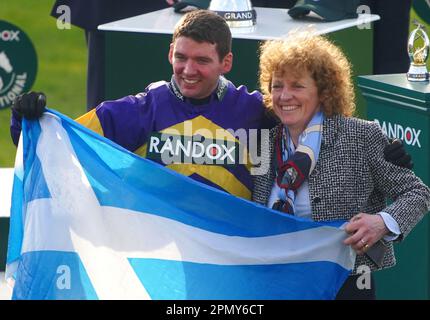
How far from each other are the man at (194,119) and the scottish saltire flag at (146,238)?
15cm

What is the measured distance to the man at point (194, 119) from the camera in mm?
5730

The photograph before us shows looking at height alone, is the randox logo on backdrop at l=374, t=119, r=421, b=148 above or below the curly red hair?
below

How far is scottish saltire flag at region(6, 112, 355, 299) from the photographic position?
556cm

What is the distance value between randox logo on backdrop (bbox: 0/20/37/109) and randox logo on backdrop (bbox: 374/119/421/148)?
3855 mm

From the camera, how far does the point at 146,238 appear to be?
5.63m

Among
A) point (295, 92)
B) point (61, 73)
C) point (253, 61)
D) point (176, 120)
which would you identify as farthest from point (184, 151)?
point (61, 73)

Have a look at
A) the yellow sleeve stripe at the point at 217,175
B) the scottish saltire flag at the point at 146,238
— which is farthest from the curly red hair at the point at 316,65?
the scottish saltire flag at the point at 146,238
